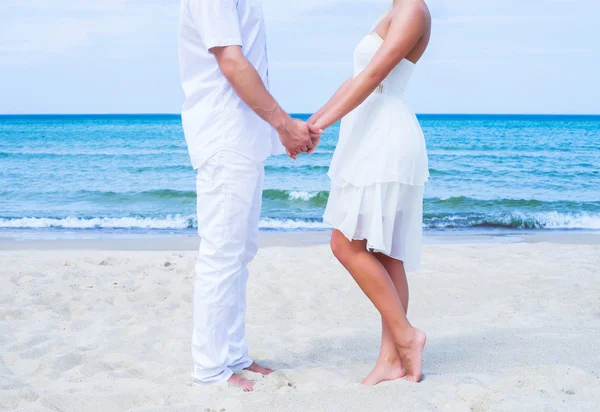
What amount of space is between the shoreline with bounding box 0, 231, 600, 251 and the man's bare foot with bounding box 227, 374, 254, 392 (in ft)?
16.5

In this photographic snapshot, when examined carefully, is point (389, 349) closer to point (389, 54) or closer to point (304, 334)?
point (304, 334)

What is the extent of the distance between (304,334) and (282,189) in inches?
435

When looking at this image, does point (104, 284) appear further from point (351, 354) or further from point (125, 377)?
point (351, 354)

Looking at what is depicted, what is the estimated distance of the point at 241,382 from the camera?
3074 millimetres

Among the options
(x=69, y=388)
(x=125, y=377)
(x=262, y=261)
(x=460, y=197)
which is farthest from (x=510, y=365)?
(x=460, y=197)

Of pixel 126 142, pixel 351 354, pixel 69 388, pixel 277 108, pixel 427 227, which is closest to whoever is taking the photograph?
pixel 277 108

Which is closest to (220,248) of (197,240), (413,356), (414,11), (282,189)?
(413,356)

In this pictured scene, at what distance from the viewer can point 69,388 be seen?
310 cm

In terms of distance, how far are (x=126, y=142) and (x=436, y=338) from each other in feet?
95.5

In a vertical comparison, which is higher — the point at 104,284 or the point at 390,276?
the point at 390,276

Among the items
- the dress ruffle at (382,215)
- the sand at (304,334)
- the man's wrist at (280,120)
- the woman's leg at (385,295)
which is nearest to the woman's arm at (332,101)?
the man's wrist at (280,120)

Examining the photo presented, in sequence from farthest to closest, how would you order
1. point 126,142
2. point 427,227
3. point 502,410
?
point 126,142 < point 427,227 < point 502,410

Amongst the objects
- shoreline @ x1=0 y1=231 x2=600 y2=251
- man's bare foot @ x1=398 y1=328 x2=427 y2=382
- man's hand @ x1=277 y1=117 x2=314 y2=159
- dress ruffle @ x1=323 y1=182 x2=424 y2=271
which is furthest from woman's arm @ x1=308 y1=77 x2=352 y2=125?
shoreline @ x1=0 y1=231 x2=600 y2=251

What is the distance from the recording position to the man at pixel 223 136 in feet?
9.12
